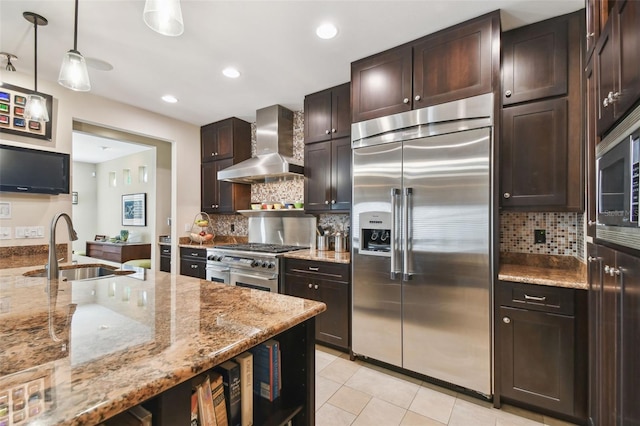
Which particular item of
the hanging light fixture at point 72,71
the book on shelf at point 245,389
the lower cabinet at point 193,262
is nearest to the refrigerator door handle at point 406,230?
the book on shelf at point 245,389

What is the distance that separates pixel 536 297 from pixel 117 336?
2187mm

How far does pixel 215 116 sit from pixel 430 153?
3.03 meters

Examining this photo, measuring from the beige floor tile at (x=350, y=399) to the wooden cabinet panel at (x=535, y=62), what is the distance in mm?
2374

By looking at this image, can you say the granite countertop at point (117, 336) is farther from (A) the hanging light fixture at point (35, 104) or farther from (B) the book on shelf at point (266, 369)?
(A) the hanging light fixture at point (35, 104)

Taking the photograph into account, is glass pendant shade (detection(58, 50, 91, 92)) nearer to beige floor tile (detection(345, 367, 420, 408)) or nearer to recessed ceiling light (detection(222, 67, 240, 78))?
recessed ceiling light (detection(222, 67, 240, 78))

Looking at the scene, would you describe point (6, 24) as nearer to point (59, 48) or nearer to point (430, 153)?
point (59, 48)

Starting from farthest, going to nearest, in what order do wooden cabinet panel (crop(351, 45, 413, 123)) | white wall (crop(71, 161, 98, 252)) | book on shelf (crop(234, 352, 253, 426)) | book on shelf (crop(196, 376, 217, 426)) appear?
white wall (crop(71, 161, 98, 252)), wooden cabinet panel (crop(351, 45, 413, 123)), book on shelf (crop(234, 352, 253, 426)), book on shelf (crop(196, 376, 217, 426))

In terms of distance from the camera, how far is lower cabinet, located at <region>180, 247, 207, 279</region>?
12.4 ft

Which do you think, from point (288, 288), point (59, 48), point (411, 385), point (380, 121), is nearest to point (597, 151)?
point (380, 121)

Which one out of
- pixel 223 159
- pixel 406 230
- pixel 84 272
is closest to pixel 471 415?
pixel 406 230

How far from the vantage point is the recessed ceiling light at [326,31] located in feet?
6.78

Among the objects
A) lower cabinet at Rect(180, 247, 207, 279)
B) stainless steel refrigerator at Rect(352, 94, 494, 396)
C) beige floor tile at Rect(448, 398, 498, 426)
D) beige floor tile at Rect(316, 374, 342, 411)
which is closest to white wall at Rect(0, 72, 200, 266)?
lower cabinet at Rect(180, 247, 207, 279)

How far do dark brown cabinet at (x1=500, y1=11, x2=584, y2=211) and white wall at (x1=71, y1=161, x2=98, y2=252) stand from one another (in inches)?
348

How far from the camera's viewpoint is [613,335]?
1178 mm
